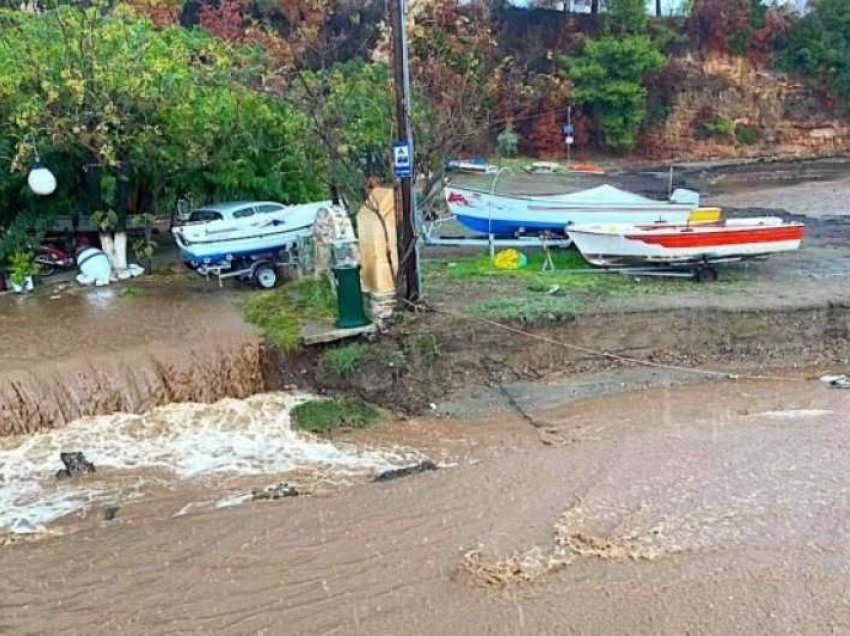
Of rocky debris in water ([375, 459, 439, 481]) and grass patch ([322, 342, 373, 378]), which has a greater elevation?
grass patch ([322, 342, 373, 378])

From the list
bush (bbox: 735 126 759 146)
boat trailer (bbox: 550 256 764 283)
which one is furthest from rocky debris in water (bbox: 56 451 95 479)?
bush (bbox: 735 126 759 146)

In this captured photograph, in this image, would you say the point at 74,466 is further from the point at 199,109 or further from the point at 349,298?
the point at 199,109

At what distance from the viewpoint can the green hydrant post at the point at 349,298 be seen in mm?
12406

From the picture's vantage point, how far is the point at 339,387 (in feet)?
39.4

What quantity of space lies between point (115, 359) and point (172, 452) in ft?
6.77

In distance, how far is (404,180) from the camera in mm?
12805

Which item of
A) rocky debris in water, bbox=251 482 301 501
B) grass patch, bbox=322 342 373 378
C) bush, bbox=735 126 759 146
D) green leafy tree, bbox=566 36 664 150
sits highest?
green leafy tree, bbox=566 36 664 150

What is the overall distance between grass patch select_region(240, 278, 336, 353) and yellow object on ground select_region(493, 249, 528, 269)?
11.9 ft

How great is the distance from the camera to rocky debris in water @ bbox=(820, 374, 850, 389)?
11855 mm

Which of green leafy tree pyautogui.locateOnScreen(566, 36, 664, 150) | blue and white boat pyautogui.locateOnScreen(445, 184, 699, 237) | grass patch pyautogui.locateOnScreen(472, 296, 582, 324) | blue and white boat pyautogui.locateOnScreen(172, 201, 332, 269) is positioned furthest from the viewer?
green leafy tree pyautogui.locateOnScreen(566, 36, 664, 150)

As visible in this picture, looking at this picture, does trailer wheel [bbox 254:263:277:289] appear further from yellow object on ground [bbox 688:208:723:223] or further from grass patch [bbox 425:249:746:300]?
yellow object on ground [bbox 688:208:723:223]

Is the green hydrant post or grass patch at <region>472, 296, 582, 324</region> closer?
the green hydrant post

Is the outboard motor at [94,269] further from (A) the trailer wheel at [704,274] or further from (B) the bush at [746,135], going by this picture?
(B) the bush at [746,135]

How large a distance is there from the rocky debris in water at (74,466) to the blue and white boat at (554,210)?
37.3 ft
